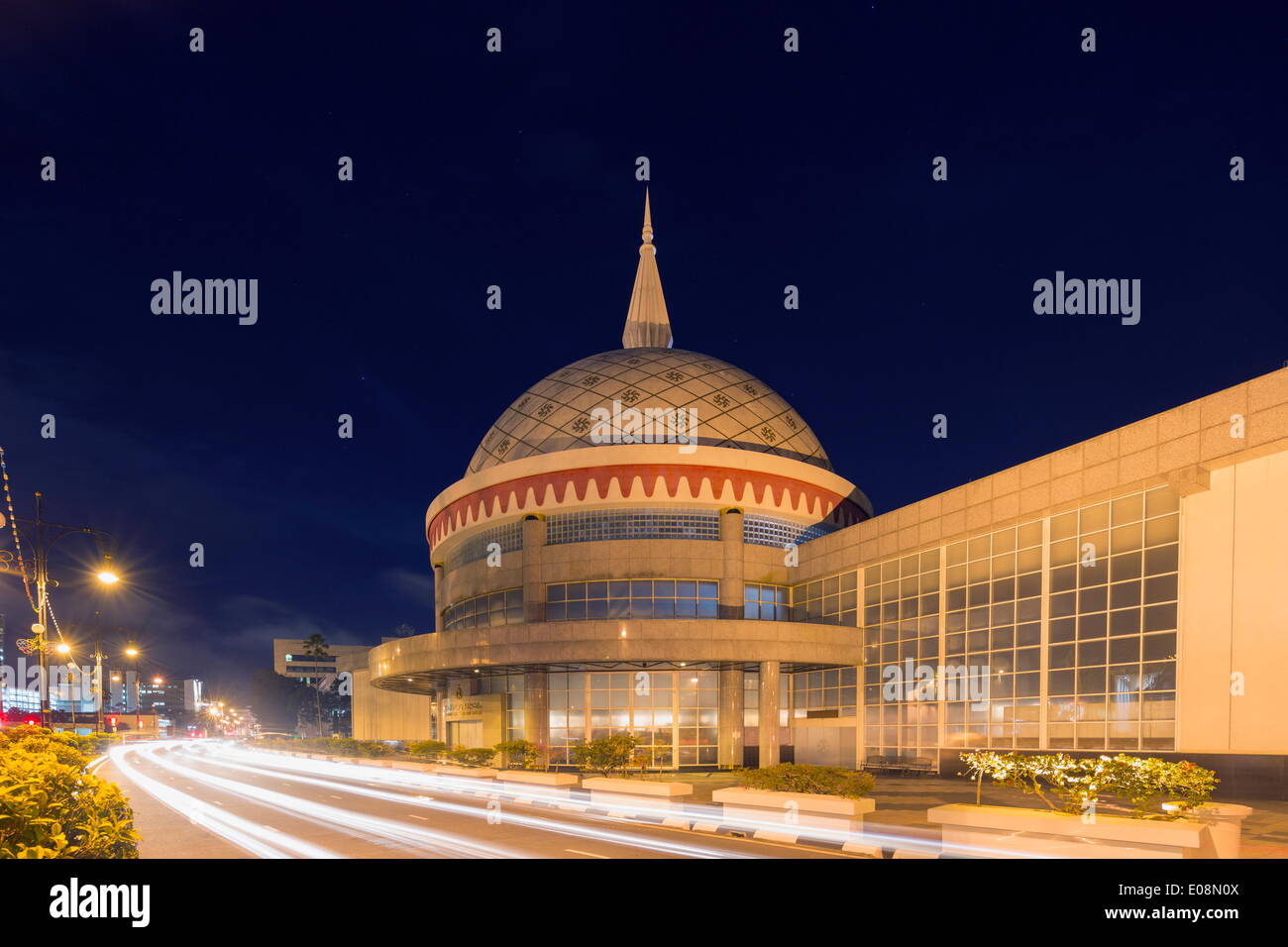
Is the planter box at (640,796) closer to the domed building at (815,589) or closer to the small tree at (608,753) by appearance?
the small tree at (608,753)

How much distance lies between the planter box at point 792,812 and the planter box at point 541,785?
734 centimetres

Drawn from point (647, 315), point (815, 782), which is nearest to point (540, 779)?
point (815, 782)

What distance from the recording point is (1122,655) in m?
29.2

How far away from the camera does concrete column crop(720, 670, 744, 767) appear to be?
45344 mm

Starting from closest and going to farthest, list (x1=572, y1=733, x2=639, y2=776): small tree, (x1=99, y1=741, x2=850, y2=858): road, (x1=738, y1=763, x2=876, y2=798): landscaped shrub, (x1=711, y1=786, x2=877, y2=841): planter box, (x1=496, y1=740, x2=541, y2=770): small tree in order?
1. (x1=99, y1=741, x2=850, y2=858): road
2. (x1=711, y1=786, x2=877, y2=841): planter box
3. (x1=738, y1=763, x2=876, y2=798): landscaped shrub
4. (x1=572, y1=733, x2=639, y2=776): small tree
5. (x1=496, y1=740, x2=541, y2=770): small tree

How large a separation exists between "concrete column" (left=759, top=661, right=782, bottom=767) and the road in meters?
14.2

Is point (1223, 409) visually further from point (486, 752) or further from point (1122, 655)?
point (486, 752)

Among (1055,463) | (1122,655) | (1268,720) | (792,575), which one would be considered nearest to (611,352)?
(792,575)

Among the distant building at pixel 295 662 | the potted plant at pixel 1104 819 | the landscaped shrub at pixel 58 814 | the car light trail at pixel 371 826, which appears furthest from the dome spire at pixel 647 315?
the distant building at pixel 295 662

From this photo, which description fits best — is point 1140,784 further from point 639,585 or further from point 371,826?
point 639,585

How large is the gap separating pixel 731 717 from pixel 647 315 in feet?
124

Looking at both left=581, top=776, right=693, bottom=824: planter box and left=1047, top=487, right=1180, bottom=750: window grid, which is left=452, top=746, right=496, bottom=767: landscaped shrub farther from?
left=1047, top=487, right=1180, bottom=750: window grid

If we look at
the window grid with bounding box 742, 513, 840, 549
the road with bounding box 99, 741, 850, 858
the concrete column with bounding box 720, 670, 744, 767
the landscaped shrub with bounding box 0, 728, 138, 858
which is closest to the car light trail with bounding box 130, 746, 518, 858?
the road with bounding box 99, 741, 850, 858

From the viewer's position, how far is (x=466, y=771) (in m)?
41.3
